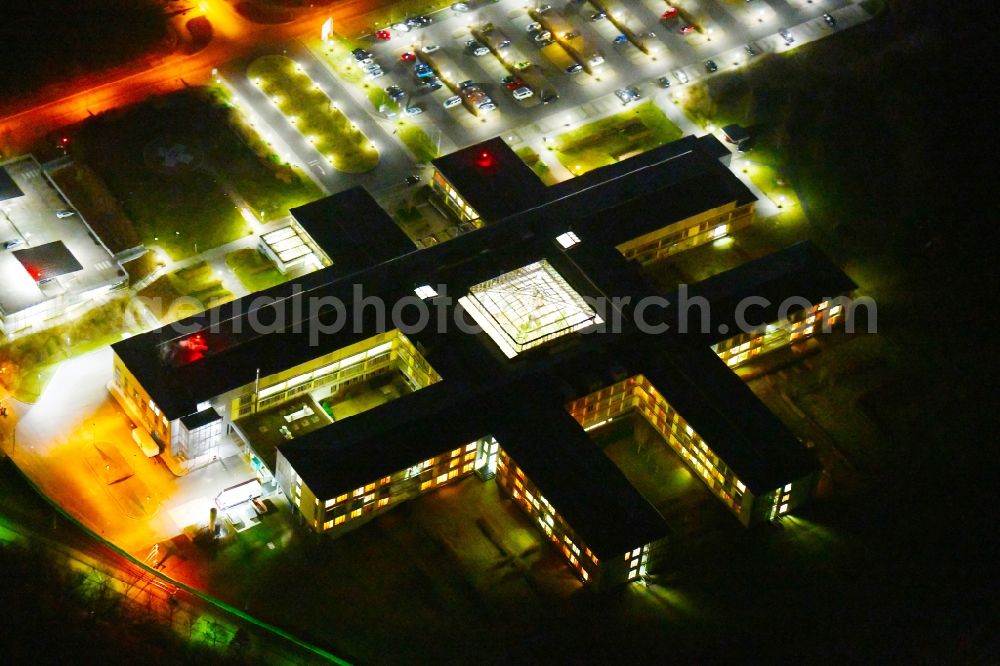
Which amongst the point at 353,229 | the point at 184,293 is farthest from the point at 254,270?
the point at 353,229

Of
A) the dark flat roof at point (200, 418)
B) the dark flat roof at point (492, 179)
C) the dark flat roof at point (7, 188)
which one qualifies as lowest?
the dark flat roof at point (200, 418)

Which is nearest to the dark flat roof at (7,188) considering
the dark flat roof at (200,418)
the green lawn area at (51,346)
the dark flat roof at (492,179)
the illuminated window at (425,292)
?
the green lawn area at (51,346)

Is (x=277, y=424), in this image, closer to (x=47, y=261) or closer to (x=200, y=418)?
(x=200, y=418)

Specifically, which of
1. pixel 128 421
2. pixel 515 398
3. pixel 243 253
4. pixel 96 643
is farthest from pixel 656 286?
pixel 96 643

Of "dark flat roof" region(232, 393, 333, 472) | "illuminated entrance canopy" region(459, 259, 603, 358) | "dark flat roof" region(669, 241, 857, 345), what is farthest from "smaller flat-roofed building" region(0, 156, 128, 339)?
"dark flat roof" region(669, 241, 857, 345)

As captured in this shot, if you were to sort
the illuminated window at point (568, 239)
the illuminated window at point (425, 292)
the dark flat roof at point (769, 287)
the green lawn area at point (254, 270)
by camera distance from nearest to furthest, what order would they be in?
the illuminated window at point (425, 292), the dark flat roof at point (769, 287), the illuminated window at point (568, 239), the green lawn area at point (254, 270)

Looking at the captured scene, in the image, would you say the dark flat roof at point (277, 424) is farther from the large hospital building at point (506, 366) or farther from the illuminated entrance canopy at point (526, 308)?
the illuminated entrance canopy at point (526, 308)
